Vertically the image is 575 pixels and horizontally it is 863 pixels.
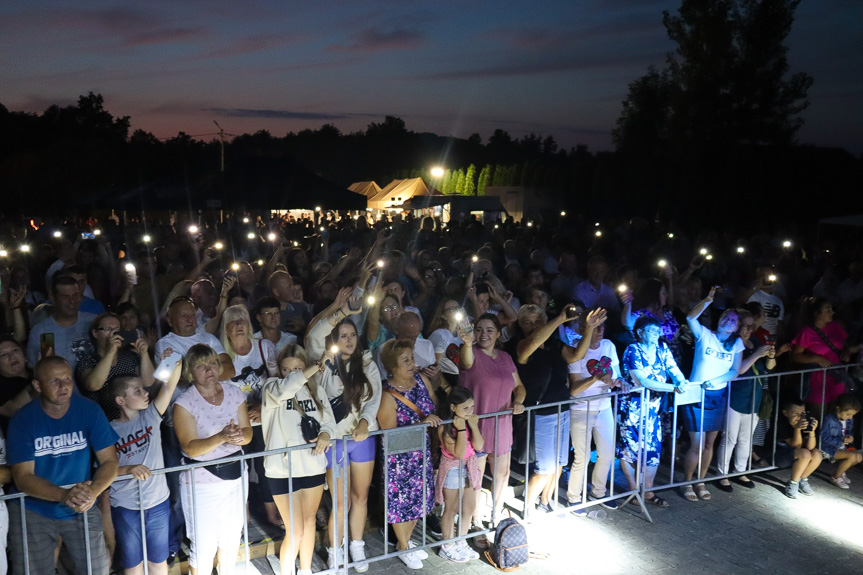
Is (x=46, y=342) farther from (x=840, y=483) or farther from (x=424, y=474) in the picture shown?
(x=840, y=483)

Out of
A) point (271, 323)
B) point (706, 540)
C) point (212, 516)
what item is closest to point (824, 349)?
point (706, 540)

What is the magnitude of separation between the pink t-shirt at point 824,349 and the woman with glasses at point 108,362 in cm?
637

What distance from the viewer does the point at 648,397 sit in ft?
20.2

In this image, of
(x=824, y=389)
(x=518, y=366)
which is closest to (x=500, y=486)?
(x=518, y=366)

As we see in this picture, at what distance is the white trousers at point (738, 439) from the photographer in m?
6.71

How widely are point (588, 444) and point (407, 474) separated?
1731 millimetres

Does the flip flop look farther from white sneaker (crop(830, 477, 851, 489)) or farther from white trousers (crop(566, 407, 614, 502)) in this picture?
white sneaker (crop(830, 477, 851, 489))

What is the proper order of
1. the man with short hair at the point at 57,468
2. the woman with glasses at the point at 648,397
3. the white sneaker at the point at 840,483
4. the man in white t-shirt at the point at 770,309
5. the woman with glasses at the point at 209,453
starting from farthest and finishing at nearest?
1. the man in white t-shirt at the point at 770,309
2. the white sneaker at the point at 840,483
3. the woman with glasses at the point at 648,397
4. the woman with glasses at the point at 209,453
5. the man with short hair at the point at 57,468

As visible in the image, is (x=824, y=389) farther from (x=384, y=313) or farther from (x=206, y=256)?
(x=206, y=256)

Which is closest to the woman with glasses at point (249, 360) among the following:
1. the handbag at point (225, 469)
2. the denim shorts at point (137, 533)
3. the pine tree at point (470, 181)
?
the handbag at point (225, 469)

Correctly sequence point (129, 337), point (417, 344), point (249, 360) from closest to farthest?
point (129, 337), point (249, 360), point (417, 344)

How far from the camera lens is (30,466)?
390 centimetres

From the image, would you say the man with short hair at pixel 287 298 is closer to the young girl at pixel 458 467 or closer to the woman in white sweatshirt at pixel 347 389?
the woman in white sweatshirt at pixel 347 389

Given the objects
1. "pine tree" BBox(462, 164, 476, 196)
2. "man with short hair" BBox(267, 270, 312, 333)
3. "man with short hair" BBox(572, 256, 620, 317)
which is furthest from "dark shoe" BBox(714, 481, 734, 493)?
"pine tree" BBox(462, 164, 476, 196)
